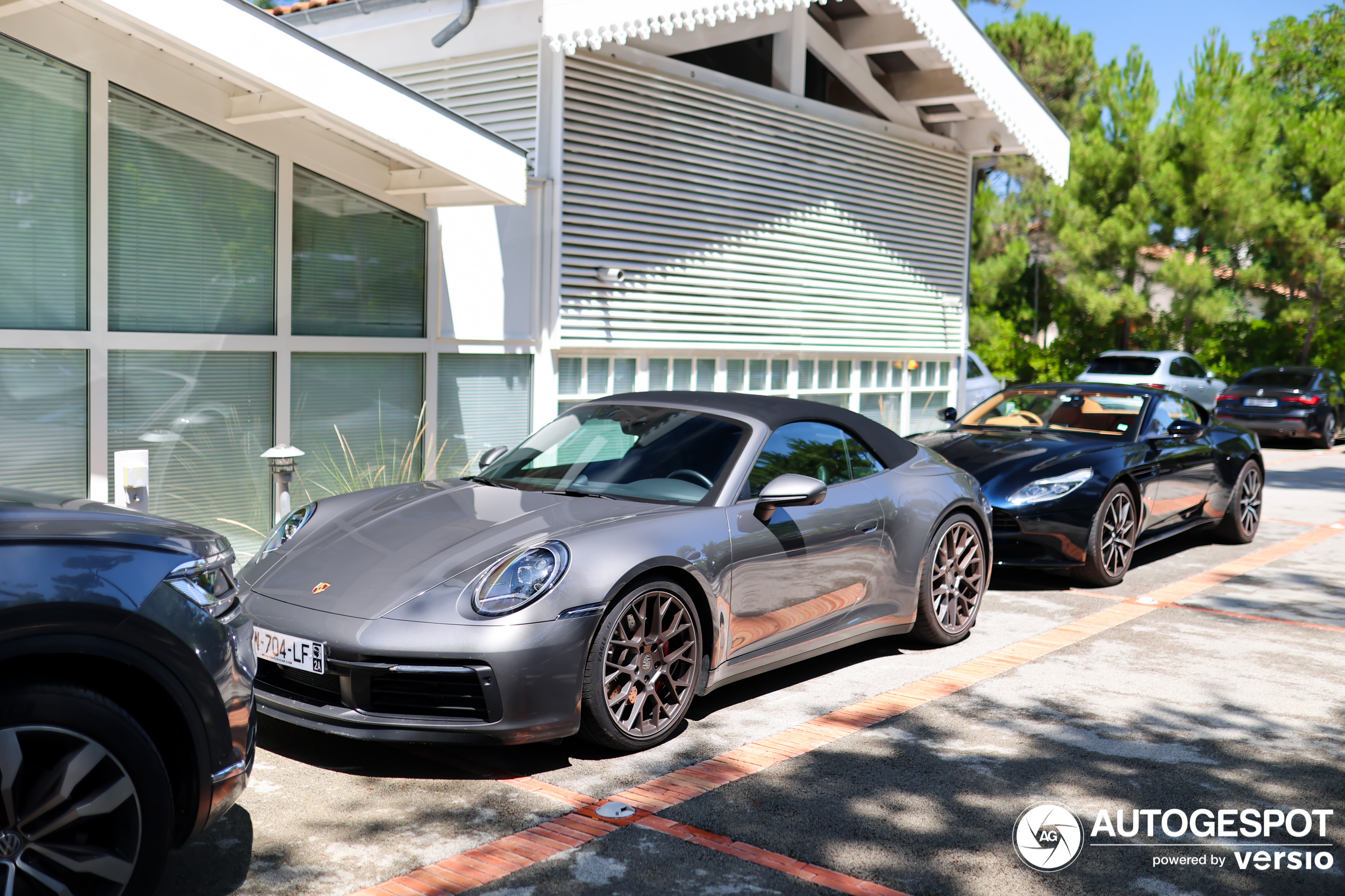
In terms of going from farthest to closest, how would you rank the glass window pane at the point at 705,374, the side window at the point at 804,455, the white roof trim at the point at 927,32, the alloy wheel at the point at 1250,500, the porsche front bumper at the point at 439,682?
1. the glass window pane at the point at 705,374
2. the alloy wheel at the point at 1250,500
3. the white roof trim at the point at 927,32
4. the side window at the point at 804,455
5. the porsche front bumper at the point at 439,682

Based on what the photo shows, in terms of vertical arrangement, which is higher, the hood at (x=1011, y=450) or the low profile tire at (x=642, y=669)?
the hood at (x=1011, y=450)

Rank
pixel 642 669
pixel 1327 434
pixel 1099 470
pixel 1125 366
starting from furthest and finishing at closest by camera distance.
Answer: pixel 1125 366 < pixel 1327 434 < pixel 1099 470 < pixel 642 669

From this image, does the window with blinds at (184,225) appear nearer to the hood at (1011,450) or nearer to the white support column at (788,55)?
the hood at (1011,450)

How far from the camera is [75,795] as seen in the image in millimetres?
2941

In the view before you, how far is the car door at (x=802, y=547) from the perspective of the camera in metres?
5.29

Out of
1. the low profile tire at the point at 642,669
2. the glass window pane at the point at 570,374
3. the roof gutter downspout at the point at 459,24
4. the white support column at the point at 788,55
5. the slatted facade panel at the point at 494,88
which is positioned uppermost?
the white support column at the point at 788,55

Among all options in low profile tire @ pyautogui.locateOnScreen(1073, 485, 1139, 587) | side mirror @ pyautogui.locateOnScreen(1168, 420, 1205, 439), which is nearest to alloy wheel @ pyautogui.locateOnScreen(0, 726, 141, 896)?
low profile tire @ pyautogui.locateOnScreen(1073, 485, 1139, 587)

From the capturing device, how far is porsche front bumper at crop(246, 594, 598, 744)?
4.30 m

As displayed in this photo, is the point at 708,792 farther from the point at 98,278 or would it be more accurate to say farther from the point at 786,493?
the point at 98,278

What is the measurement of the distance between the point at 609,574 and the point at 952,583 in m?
2.76

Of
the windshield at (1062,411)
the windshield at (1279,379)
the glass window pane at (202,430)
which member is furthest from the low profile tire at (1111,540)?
the windshield at (1279,379)

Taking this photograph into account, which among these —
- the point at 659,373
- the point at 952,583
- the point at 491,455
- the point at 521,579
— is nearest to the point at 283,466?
the point at 491,455

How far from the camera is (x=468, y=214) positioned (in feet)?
30.3

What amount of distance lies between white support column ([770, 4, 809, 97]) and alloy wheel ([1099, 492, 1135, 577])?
575 centimetres
